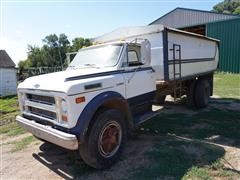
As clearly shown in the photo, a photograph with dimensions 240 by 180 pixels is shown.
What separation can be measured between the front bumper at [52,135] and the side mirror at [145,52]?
253 centimetres

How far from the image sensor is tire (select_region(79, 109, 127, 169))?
3.77 meters

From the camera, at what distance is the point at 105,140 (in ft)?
13.4

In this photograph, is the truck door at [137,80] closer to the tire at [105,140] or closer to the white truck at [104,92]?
the white truck at [104,92]

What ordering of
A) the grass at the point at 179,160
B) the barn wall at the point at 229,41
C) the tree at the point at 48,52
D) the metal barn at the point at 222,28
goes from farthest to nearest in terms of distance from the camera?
the tree at the point at 48,52
the metal barn at the point at 222,28
the barn wall at the point at 229,41
the grass at the point at 179,160

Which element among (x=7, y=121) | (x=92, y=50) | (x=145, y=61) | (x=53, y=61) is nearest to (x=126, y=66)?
(x=145, y=61)

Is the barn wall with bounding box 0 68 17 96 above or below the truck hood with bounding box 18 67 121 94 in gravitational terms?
below

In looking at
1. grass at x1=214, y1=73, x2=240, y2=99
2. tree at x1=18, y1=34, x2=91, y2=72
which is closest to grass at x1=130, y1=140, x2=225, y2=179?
grass at x1=214, y1=73, x2=240, y2=99

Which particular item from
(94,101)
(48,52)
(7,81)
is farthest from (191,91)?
(48,52)

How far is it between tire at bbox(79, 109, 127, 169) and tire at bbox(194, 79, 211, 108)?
172 inches

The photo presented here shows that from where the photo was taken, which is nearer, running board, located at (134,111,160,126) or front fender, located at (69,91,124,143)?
front fender, located at (69,91,124,143)

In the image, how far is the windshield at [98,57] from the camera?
4746 millimetres

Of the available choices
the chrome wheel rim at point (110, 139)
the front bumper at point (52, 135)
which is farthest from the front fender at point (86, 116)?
the chrome wheel rim at point (110, 139)

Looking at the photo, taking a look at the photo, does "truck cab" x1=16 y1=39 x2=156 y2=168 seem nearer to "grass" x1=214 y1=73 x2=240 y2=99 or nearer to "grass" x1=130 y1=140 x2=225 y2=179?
"grass" x1=130 y1=140 x2=225 y2=179

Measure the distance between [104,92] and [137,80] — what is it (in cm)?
113
